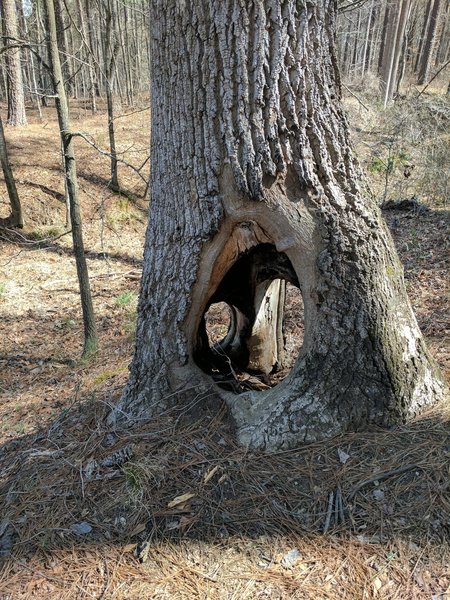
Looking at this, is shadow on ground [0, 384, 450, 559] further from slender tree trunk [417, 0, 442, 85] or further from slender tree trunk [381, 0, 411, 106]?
slender tree trunk [417, 0, 442, 85]

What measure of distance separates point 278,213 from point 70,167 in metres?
4.57

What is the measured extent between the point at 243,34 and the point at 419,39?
35765 mm

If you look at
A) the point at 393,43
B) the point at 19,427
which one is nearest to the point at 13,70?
the point at 19,427

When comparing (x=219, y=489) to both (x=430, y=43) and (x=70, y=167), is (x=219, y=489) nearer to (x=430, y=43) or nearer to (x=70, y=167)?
(x=70, y=167)

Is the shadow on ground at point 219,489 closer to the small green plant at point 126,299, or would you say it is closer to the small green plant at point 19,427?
the small green plant at point 19,427

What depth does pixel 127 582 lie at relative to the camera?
6.52 ft

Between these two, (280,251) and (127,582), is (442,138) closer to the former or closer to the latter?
(280,251)

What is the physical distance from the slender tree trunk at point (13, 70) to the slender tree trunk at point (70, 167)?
5782mm

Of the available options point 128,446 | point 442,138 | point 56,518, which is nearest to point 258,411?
point 128,446

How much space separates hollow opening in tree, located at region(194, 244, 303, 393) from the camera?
9.61 ft

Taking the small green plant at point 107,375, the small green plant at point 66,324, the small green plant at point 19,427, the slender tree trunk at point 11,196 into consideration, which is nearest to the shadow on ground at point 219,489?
the small green plant at point 19,427

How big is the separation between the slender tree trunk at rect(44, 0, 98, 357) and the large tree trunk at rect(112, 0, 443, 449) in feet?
12.7

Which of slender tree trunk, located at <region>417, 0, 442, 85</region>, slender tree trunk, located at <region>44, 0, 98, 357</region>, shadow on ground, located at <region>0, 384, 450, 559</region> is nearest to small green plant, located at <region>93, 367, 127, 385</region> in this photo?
slender tree trunk, located at <region>44, 0, 98, 357</region>

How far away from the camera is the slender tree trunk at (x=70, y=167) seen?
19.1 feet
